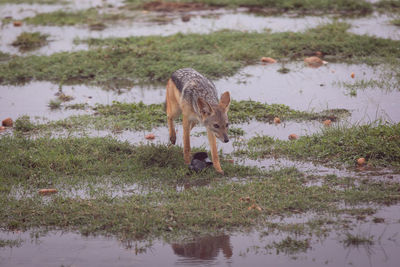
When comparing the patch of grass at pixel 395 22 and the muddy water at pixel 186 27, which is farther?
the patch of grass at pixel 395 22

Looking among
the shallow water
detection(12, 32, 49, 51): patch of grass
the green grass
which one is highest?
the green grass

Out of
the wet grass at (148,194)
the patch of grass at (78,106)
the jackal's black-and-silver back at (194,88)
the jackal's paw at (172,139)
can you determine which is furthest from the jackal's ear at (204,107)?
the patch of grass at (78,106)

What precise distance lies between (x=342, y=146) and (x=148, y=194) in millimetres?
3035

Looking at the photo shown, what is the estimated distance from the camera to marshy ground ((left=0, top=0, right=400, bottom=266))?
18.3ft

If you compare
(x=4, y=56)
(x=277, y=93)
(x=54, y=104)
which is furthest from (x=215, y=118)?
(x=4, y=56)

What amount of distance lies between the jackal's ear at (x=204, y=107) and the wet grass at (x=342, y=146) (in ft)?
3.75

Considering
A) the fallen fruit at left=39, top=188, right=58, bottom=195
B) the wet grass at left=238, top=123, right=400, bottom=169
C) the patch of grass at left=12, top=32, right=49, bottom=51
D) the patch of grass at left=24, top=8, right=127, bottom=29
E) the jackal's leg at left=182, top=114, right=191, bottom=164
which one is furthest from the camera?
the patch of grass at left=24, top=8, right=127, bottom=29

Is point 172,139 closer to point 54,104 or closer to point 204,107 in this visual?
point 204,107

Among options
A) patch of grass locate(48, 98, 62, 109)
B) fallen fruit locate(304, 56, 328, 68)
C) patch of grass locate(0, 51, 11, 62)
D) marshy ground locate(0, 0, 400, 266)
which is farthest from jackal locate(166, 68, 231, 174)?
patch of grass locate(0, 51, 11, 62)

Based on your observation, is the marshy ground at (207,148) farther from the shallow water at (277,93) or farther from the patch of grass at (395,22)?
the patch of grass at (395,22)

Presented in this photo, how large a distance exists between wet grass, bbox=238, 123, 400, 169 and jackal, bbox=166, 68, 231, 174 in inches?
36.7

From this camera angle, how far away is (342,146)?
7625 mm

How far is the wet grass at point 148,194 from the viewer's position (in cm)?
594

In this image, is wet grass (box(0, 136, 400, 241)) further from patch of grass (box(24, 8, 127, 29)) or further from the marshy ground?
patch of grass (box(24, 8, 127, 29))
